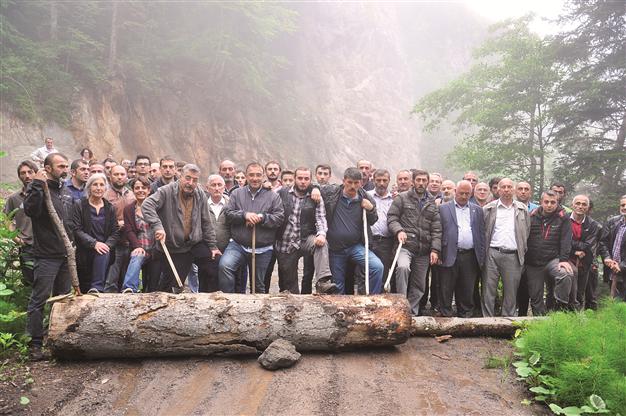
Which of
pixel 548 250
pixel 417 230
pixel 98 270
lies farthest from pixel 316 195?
pixel 548 250

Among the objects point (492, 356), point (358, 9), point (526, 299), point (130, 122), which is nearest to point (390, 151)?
point (358, 9)

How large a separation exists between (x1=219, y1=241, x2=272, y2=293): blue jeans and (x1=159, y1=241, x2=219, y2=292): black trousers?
14.2 inches

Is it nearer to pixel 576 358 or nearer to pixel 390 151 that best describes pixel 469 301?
pixel 576 358

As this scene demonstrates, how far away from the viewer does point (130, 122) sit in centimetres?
1862

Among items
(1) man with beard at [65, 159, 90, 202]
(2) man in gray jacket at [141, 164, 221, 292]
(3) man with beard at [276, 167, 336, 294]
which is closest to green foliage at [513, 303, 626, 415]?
(3) man with beard at [276, 167, 336, 294]

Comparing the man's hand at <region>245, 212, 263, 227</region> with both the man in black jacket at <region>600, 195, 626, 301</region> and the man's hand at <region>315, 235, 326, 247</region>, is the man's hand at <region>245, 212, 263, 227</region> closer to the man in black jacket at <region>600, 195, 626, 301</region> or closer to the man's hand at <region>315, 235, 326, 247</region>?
the man's hand at <region>315, 235, 326, 247</region>

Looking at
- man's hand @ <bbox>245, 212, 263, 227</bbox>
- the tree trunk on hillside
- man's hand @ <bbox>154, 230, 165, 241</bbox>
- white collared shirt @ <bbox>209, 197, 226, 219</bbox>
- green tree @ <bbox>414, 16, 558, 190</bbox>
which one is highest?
the tree trunk on hillside

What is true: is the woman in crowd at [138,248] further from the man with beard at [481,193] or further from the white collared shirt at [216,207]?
the man with beard at [481,193]

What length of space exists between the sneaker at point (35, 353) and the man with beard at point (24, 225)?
45.8 inches

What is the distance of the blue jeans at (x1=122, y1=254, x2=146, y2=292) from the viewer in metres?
5.82

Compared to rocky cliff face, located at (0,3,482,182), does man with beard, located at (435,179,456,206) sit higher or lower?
lower

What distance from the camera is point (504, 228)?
6.75 meters

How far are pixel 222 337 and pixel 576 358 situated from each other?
4.01 metres

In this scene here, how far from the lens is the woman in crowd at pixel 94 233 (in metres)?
5.63
